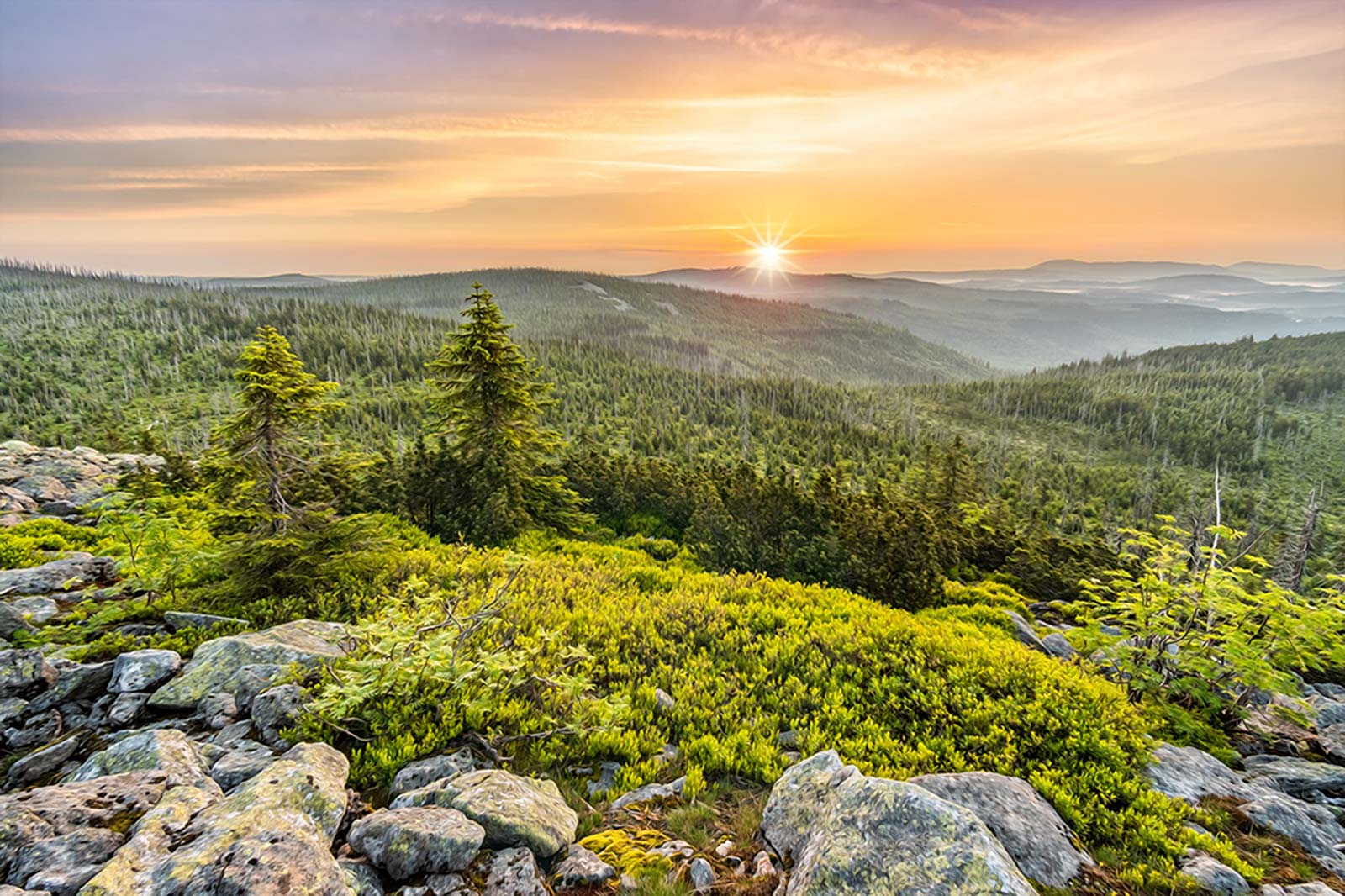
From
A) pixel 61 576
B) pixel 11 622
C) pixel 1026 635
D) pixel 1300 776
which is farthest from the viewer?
pixel 1026 635

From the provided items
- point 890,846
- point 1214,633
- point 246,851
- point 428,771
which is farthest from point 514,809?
point 1214,633

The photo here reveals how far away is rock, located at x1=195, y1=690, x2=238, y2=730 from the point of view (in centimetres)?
682

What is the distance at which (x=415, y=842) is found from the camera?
4852 millimetres

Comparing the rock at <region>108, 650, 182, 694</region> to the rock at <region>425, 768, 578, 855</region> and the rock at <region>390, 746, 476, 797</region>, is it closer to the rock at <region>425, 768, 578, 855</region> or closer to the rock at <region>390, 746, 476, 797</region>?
the rock at <region>390, 746, 476, 797</region>

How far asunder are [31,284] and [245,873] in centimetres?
28915

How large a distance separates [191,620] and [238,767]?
507 centimetres

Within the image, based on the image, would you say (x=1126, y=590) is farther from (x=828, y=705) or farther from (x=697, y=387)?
(x=697, y=387)

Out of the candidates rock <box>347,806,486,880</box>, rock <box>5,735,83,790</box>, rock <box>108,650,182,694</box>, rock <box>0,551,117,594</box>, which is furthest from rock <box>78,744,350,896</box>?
rock <box>0,551,117,594</box>

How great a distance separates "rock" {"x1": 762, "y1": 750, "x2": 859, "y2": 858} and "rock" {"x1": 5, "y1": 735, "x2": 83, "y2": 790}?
26.3 ft

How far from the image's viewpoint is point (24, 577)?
10320mm

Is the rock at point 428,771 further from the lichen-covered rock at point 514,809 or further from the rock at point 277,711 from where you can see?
the rock at point 277,711

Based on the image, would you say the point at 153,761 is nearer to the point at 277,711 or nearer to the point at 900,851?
the point at 277,711

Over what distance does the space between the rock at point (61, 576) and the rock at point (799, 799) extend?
41.0ft

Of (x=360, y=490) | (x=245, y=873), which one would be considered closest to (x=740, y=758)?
(x=245, y=873)
